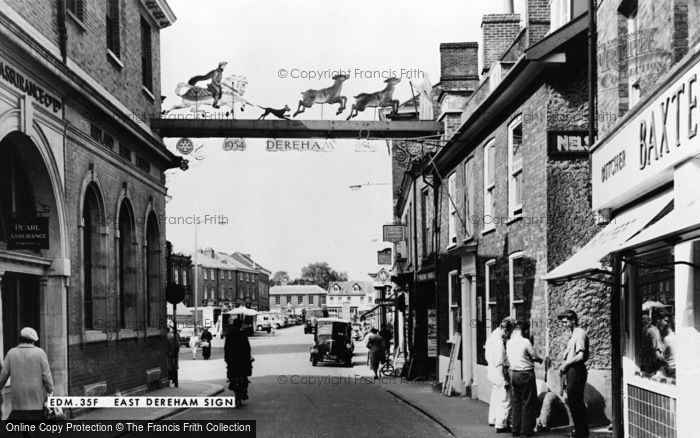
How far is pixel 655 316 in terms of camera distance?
10062mm

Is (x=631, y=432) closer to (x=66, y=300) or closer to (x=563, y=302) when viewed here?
(x=563, y=302)

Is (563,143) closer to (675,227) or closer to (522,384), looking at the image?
(522,384)

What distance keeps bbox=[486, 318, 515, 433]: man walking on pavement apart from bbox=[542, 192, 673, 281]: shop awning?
3.13 metres

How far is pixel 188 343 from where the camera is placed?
188ft

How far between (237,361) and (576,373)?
7.85 metres

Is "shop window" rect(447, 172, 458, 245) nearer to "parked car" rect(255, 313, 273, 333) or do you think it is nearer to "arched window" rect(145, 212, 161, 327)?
"arched window" rect(145, 212, 161, 327)

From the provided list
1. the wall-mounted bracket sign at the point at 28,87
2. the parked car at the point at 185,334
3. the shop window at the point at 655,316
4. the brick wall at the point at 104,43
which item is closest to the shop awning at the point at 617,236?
the shop window at the point at 655,316

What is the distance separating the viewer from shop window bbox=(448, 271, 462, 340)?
22344mm

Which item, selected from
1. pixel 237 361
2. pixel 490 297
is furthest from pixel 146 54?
pixel 490 297

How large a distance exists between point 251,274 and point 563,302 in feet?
247

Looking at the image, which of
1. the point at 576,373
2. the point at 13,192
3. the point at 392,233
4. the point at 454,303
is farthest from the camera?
the point at 392,233

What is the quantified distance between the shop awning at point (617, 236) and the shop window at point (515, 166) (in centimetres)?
524

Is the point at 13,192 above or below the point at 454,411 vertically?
above

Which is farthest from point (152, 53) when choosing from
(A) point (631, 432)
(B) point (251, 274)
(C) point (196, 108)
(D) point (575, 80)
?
(B) point (251, 274)
